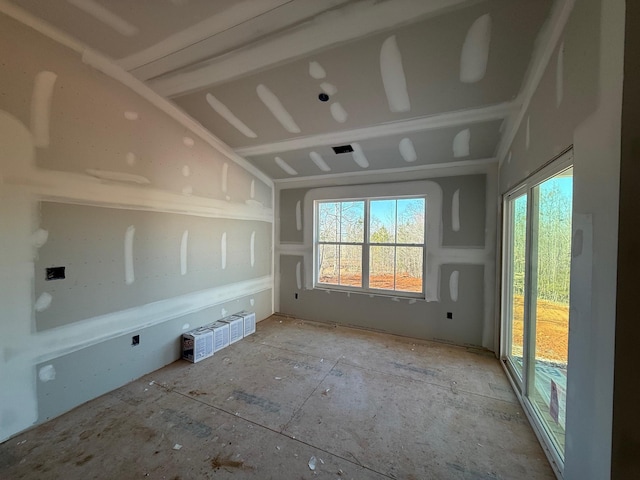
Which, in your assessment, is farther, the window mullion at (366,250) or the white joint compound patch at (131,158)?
the window mullion at (366,250)

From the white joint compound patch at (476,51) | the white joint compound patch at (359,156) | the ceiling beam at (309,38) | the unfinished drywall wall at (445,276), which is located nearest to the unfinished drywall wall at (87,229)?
the ceiling beam at (309,38)

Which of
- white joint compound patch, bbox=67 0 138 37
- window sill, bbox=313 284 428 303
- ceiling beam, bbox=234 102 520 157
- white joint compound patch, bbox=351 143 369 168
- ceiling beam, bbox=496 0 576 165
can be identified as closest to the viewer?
ceiling beam, bbox=496 0 576 165

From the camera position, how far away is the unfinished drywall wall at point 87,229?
6.25ft

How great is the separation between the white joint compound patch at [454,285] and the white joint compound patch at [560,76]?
2.43 meters

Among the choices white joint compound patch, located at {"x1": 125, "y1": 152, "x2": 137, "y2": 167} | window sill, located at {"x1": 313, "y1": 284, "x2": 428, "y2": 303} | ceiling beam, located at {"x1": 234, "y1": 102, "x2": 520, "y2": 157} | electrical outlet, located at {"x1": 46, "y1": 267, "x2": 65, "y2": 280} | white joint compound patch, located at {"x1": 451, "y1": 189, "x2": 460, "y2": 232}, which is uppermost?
ceiling beam, located at {"x1": 234, "y1": 102, "x2": 520, "y2": 157}

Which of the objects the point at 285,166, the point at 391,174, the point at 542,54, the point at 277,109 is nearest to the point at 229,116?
the point at 277,109

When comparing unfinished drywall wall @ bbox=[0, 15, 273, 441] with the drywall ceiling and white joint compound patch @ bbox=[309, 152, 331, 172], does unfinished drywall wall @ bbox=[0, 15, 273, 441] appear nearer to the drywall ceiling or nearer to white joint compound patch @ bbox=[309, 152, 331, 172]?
the drywall ceiling

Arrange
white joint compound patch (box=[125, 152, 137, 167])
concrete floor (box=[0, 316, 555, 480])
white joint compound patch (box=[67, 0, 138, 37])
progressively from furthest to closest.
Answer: white joint compound patch (box=[125, 152, 137, 167]) < white joint compound patch (box=[67, 0, 138, 37]) < concrete floor (box=[0, 316, 555, 480])

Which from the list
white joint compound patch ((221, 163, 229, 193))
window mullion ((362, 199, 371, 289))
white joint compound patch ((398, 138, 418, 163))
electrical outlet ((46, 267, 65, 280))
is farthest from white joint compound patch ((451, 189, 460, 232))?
electrical outlet ((46, 267, 65, 280))

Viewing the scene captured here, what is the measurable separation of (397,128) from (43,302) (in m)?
3.71

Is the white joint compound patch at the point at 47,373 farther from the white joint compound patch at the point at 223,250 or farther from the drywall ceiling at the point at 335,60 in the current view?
the drywall ceiling at the point at 335,60

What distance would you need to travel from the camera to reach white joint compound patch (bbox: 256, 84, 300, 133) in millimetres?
2586

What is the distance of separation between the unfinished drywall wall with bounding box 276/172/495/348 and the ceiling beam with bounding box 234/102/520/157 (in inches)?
40.6

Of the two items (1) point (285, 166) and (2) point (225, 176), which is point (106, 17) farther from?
(1) point (285, 166)
